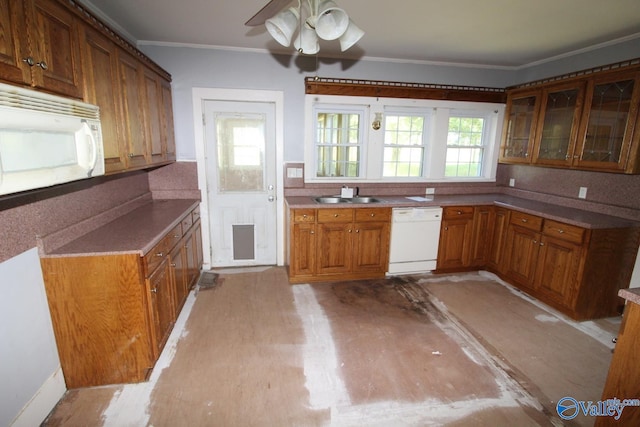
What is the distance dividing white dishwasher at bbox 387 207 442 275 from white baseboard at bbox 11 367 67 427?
3028 millimetres

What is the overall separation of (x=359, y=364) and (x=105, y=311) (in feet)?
5.59

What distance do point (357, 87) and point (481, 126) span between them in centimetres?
185

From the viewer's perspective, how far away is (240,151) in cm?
369

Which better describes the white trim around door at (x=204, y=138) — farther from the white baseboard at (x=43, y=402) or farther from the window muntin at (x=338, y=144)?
the white baseboard at (x=43, y=402)

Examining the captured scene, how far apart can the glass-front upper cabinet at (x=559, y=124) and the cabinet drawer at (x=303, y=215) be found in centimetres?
254

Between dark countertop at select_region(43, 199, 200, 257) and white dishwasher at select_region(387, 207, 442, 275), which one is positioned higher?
dark countertop at select_region(43, 199, 200, 257)

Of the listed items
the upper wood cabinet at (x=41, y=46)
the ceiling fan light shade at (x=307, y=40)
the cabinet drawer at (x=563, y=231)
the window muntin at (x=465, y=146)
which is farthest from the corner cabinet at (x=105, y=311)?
the window muntin at (x=465, y=146)

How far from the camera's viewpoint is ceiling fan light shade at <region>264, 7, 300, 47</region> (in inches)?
66.2

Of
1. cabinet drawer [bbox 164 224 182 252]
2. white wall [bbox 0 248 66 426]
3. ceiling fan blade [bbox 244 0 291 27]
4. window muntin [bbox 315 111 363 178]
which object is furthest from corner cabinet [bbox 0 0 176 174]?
window muntin [bbox 315 111 363 178]

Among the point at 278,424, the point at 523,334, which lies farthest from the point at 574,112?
the point at 278,424

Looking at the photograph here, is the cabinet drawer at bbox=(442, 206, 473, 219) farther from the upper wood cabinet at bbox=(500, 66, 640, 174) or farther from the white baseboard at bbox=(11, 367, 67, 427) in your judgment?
the white baseboard at bbox=(11, 367, 67, 427)

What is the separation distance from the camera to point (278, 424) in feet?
5.77

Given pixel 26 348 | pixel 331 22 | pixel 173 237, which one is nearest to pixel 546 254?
pixel 331 22

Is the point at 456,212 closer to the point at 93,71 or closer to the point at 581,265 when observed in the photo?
the point at 581,265
